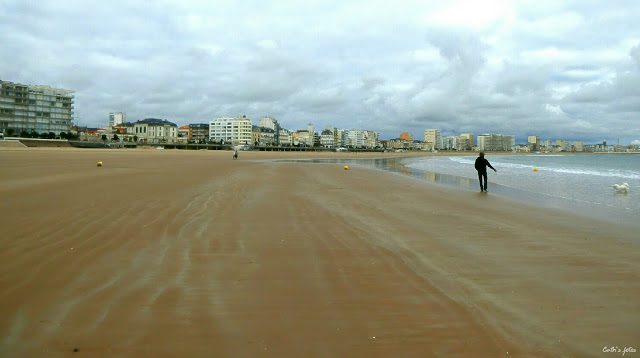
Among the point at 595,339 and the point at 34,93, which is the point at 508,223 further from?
the point at 34,93

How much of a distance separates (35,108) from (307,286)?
431ft

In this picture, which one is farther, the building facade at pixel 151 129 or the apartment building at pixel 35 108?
the building facade at pixel 151 129

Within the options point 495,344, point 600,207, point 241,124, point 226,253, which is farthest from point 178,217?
point 241,124

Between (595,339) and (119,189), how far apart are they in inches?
455

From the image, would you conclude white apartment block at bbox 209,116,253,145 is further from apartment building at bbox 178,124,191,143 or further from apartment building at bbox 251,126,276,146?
apartment building at bbox 178,124,191,143

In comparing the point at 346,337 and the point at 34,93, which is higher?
the point at 34,93

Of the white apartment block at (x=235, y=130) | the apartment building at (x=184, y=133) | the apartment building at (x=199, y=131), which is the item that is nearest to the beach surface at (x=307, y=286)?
the white apartment block at (x=235, y=130)

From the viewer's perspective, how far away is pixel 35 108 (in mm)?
109125

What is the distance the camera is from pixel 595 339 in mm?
2945

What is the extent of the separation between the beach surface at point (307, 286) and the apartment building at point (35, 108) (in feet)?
389

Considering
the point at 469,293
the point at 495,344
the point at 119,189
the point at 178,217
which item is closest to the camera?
the point at 495,344

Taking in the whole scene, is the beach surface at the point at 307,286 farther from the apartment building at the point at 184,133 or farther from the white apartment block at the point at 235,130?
the apartment building at the point at 184,133

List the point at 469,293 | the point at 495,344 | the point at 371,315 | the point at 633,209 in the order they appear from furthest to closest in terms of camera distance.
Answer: the point at 633,209, the point at 469,293, the point at 371,315, the point at 495,344

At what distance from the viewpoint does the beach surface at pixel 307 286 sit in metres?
2.84
